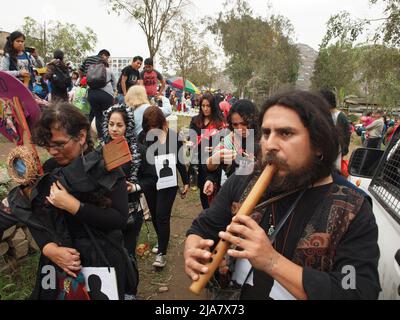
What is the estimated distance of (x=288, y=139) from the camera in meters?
1.42

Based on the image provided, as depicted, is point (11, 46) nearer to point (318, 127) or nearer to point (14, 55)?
point (14, 55)

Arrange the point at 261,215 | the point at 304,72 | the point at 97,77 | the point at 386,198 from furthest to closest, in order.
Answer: the point at 304,72 → the point at 97,77 → the point at 386,198 → the point at 261,215

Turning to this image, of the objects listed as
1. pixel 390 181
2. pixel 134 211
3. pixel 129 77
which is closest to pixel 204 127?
pixel 134 211

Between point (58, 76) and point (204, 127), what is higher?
point (58, 76)

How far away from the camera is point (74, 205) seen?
173 centimetres

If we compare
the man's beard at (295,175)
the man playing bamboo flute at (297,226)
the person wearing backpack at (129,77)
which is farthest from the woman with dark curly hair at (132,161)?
the person wearing backpack at (129,77)

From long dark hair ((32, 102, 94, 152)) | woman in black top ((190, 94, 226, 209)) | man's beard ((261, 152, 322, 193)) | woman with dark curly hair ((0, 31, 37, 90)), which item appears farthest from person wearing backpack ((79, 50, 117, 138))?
man's beard ((261, 152, 322, 193))

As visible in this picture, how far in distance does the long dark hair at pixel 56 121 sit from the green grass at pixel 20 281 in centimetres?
181

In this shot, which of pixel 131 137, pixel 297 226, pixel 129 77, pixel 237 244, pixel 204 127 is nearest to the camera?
pixel 237 244

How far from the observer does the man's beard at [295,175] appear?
1.40m

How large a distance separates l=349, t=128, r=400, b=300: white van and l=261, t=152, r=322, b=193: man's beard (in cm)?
43

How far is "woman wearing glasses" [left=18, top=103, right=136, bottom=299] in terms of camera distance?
5.77 feet

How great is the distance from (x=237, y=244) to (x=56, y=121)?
1.31 metres
